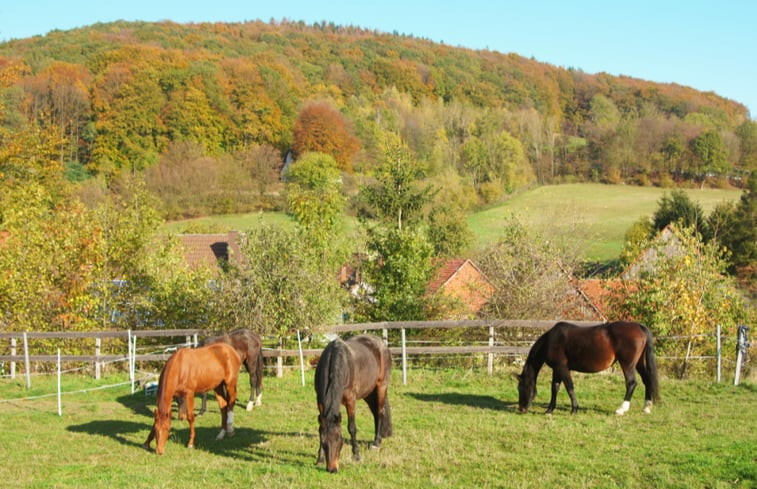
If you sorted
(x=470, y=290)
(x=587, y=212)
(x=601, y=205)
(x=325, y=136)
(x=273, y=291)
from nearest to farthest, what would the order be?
(x=273, y=291) → (x=470, y=290) → (x=587, y=212) → (x=601, y=205) → (x=325, y=136)

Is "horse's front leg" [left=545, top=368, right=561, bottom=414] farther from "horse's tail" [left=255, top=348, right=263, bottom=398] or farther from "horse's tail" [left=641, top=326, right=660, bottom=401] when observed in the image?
"horse's tail" [left=255, top=348, right=263, bottom=398]

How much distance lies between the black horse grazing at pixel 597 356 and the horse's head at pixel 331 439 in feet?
12.6

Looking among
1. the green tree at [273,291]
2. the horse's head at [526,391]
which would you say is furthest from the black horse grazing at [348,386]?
the green tree at [273,291]

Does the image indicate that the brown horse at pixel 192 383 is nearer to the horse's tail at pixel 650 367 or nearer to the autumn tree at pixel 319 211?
the horse's tail at pixel 650 367

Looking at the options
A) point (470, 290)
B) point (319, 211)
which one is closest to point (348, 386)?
point (470, 290)

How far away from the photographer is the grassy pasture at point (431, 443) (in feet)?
23.2

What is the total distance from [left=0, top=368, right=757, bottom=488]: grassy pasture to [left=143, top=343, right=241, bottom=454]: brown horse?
261 millimetres

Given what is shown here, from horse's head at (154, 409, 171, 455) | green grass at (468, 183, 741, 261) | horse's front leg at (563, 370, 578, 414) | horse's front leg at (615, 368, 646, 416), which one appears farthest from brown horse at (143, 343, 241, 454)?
green grass at (468, 183, 741, 261)

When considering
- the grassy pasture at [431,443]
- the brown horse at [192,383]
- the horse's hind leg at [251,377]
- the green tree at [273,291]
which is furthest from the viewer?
the green tree at [273,291]

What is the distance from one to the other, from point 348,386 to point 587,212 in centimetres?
4912

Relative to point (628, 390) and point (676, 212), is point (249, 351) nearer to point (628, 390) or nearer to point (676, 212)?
point (628, 390)

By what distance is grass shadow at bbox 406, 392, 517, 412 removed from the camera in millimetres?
10664

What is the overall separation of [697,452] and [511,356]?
6817mm

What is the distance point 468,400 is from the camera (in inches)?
439
